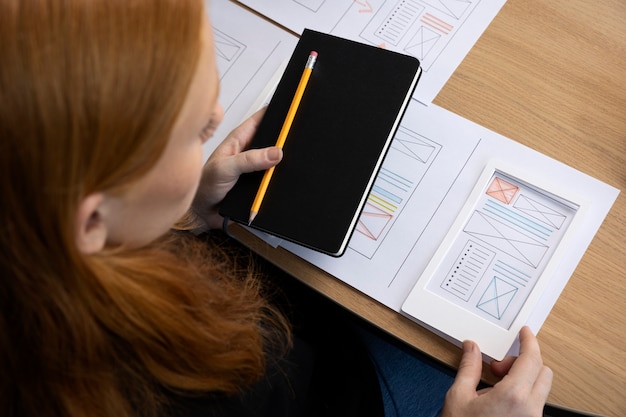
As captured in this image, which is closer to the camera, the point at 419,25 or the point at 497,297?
the point at 497,297

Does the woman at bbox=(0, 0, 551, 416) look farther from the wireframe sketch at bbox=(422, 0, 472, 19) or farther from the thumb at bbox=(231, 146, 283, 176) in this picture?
the wireframe sketch at bbox=(422, 0, 472, 19)

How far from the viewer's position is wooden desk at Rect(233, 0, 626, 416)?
646mm

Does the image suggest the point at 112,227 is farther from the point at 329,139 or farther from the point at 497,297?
the point at 497,297

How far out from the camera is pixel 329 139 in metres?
0.72

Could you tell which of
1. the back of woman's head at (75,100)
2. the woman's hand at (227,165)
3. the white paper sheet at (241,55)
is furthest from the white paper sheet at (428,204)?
the back of woman's head at (75,100)

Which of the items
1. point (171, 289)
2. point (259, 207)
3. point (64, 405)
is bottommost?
point (64, 405)

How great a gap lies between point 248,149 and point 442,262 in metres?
0.27

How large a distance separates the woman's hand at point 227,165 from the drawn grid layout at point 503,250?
242mm

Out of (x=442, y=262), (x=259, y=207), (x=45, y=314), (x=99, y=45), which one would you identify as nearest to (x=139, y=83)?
(x=99, y=45)

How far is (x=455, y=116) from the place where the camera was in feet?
2.54

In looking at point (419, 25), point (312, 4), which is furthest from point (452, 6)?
point (312, 4)

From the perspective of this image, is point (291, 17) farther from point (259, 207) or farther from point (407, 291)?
point (407, 291)

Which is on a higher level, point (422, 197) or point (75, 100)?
point (422, 197)

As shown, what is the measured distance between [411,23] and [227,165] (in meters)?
0.34
